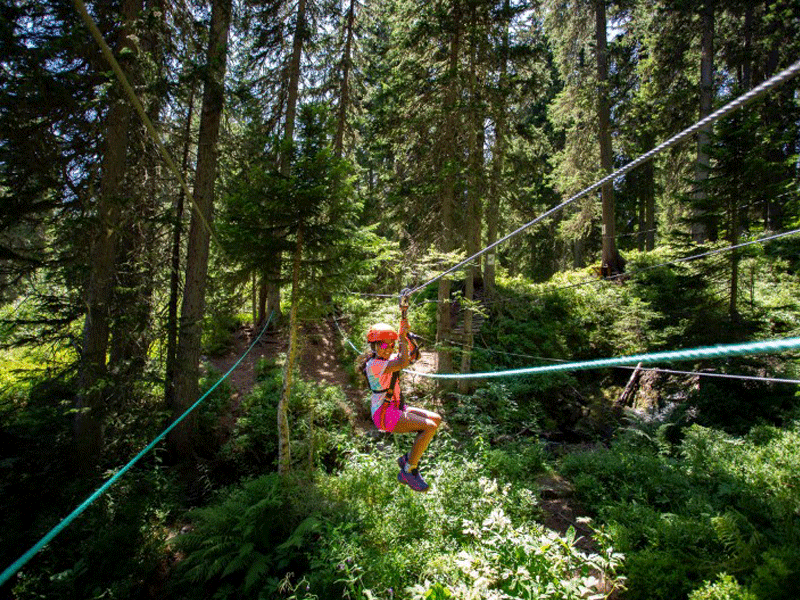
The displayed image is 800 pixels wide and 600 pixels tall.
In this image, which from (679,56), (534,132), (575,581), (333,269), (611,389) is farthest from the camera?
(679,56)

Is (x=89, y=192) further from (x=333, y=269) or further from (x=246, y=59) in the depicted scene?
(x=246, y=59)

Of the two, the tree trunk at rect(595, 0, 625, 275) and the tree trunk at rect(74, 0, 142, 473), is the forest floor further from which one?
the tree trunk at rect(595, 0, 625, 275)

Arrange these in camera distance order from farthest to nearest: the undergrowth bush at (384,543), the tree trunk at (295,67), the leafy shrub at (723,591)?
the tree trunk at (295,67), the undergrowth bush at (384,543), the leafy shrub at (723,591)

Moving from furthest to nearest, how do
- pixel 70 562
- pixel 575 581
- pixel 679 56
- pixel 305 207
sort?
pixel 679 56
pixel 305 207
pixel 70 562
pixel 575 581

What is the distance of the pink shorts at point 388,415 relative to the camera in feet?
15.7

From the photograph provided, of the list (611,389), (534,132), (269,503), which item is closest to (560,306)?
(611,389)

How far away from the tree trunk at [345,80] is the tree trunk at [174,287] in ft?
21.5

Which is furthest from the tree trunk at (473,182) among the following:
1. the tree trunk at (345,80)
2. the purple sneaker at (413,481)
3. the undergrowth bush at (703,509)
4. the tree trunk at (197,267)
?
the tree trunk at (345,80)

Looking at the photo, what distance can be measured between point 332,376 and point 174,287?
5928mm

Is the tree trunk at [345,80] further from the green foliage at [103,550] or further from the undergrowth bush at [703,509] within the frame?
the undergrowth bush at [703,509]

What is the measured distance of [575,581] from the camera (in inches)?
164

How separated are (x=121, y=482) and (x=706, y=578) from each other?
9.57 meters

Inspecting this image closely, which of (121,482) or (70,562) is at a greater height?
(121,482)

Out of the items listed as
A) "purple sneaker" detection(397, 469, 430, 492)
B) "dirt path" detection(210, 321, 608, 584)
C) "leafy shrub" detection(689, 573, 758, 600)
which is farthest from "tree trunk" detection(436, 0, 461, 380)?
"leafy shrub" detection(689, 573, 758, 600)
